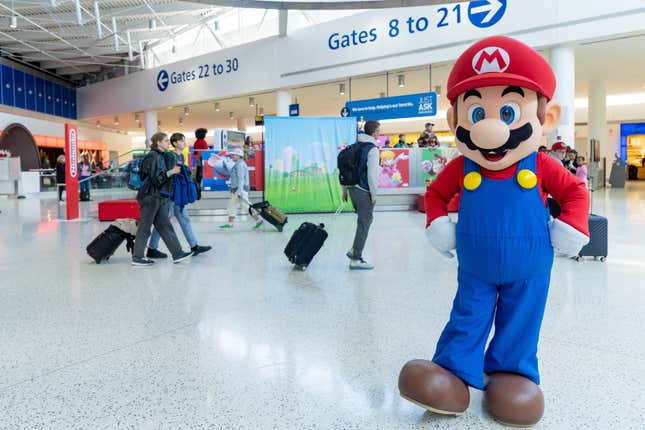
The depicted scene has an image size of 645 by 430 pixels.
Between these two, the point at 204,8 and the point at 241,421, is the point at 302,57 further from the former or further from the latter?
the point at 241,421

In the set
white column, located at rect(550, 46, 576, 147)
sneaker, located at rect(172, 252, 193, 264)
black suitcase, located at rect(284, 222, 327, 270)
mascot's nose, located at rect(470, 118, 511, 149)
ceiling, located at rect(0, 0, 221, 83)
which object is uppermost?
ceiling, located at rect(0, 0, 221, 83)

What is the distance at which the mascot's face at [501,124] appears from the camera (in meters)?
1.90

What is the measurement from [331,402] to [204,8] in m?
18.0

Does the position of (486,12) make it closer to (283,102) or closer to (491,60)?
(283,102)

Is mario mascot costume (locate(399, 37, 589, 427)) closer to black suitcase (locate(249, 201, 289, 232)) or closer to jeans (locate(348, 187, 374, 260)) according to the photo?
jeans (locate(348, 187, 374, 260))

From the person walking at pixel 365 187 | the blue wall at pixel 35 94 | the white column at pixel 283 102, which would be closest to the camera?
the person walking at pixel 365 187

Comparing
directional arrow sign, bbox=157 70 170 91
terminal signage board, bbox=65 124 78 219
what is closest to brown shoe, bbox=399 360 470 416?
terminal signage board, bbox=65 124 78 219

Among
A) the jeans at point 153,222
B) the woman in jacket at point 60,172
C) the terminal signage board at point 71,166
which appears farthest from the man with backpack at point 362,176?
the woman in jacket at point 60,172

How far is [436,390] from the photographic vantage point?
1.92 m

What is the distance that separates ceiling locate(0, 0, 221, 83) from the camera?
1709cm

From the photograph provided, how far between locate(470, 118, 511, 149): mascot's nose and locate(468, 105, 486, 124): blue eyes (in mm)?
87

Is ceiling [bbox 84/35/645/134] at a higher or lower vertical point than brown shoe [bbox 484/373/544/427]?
higher

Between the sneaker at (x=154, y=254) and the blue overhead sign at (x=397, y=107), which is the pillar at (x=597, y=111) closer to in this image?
the blue overhead sign at (x=397, y=107)

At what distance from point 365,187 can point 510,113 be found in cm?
306
